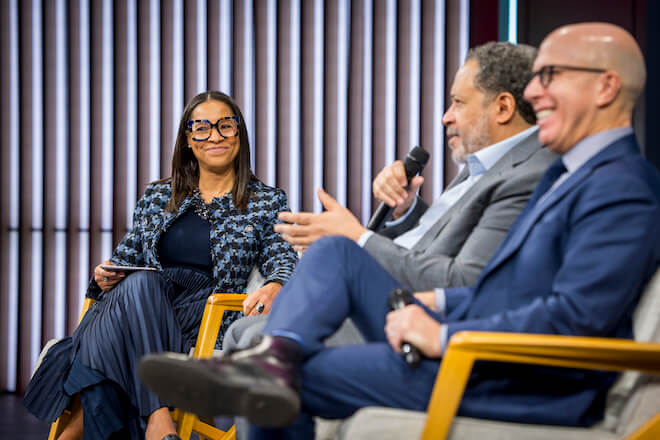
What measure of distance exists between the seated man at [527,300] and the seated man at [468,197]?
157mm

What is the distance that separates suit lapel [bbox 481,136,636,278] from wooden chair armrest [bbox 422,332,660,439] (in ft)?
0.79

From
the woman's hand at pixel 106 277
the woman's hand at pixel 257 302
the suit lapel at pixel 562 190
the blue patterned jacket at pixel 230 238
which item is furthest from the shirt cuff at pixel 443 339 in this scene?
the woman's hand at pixel 106 277

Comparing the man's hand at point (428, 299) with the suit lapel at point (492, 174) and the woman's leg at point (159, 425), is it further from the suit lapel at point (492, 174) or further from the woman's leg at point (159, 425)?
the woman's leg at point (159, 425)

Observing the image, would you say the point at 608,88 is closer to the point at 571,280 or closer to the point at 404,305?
the point at 571,280

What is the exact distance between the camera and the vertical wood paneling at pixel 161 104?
3699mm

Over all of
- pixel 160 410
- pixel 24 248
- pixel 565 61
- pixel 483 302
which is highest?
pixel 565 61

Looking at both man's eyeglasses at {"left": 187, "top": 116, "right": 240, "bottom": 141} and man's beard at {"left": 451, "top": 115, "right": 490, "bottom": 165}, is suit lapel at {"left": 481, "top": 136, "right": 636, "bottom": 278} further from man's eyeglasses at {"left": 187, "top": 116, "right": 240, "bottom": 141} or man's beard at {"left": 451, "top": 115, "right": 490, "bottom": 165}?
man's eyeglasses at {"left": 187, "top": 116, "right": 240, "bottom": 141}

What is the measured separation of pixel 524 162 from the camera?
1.69m

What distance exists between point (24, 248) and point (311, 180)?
5.28 ft

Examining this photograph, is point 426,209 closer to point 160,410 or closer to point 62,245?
point 160,410

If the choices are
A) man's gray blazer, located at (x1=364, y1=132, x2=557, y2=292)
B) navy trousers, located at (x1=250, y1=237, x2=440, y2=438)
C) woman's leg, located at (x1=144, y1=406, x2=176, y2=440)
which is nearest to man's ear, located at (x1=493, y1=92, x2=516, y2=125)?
man's gray blazer, located at (x1=364, y1=132, x2=557, y2=292)

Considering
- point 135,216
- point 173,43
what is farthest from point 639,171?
point 173,43

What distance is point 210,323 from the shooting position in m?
2.28

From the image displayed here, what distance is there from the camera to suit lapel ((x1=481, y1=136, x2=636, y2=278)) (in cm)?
128
